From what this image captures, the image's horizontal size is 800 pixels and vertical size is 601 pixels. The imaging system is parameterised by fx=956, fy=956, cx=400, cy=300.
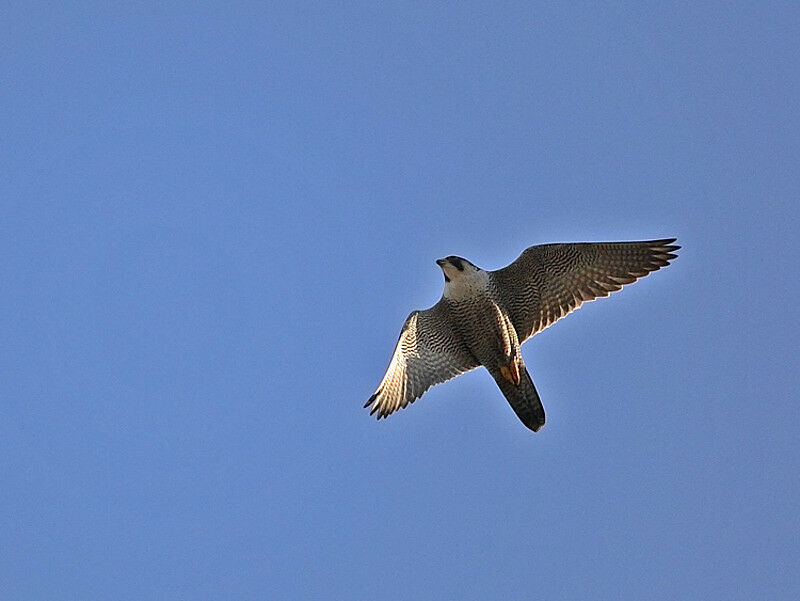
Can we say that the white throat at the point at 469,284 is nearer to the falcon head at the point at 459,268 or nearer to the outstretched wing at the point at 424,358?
the falcon head at the point at 459,268

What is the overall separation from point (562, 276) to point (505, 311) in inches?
31.0

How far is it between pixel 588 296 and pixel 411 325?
2.14 m

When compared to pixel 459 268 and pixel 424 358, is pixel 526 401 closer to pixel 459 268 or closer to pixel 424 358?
pixel 424 358

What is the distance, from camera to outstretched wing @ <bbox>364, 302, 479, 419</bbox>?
37.9ft

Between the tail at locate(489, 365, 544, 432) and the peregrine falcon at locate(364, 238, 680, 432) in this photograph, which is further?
the peregrine falcon at locate(364, 238, 680, 432)

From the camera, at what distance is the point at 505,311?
37.0 feet

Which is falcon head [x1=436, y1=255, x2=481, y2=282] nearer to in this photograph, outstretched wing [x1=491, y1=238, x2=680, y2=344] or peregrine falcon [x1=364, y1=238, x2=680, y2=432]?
peregrine falcon [x1=364, y1=238, x2=680, y2=432]

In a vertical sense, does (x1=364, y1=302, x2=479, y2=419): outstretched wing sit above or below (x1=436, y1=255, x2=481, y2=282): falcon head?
below

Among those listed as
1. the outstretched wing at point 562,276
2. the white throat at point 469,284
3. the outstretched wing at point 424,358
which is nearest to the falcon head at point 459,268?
the white throat at point 469,284

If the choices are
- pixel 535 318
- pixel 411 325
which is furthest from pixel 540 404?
pixel 411 325

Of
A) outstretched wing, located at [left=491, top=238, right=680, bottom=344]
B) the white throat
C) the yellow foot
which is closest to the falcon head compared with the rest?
the white throat

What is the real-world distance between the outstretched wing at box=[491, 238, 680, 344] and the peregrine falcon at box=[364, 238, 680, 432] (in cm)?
1

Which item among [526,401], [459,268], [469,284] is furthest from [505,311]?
[526,401]

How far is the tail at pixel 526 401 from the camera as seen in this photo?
10.8m
